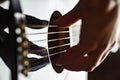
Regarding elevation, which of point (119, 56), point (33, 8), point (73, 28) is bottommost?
point (119, 56)

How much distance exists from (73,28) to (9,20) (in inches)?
11.2

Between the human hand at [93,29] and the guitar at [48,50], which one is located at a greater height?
the human hand at [93,29]

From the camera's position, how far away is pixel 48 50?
21.0 inches

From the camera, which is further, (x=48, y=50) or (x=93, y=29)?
(x=48, y=50)

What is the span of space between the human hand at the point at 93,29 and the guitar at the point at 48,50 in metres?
0.07

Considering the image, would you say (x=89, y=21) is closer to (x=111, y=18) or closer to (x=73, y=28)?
(x=111, y=18)

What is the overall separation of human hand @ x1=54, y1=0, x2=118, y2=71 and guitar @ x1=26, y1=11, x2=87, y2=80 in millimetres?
71

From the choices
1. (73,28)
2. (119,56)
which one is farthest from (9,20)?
(119,56)

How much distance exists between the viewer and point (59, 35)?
1.88 feet

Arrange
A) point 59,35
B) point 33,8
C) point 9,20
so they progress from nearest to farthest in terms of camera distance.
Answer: point 9,20
point 33,8
point 59,35

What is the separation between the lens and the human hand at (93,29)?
1.30ft

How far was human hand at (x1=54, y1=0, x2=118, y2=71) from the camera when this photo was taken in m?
0.40

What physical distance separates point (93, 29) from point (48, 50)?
16 centimetres

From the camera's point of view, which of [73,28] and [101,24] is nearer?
[101,24]
